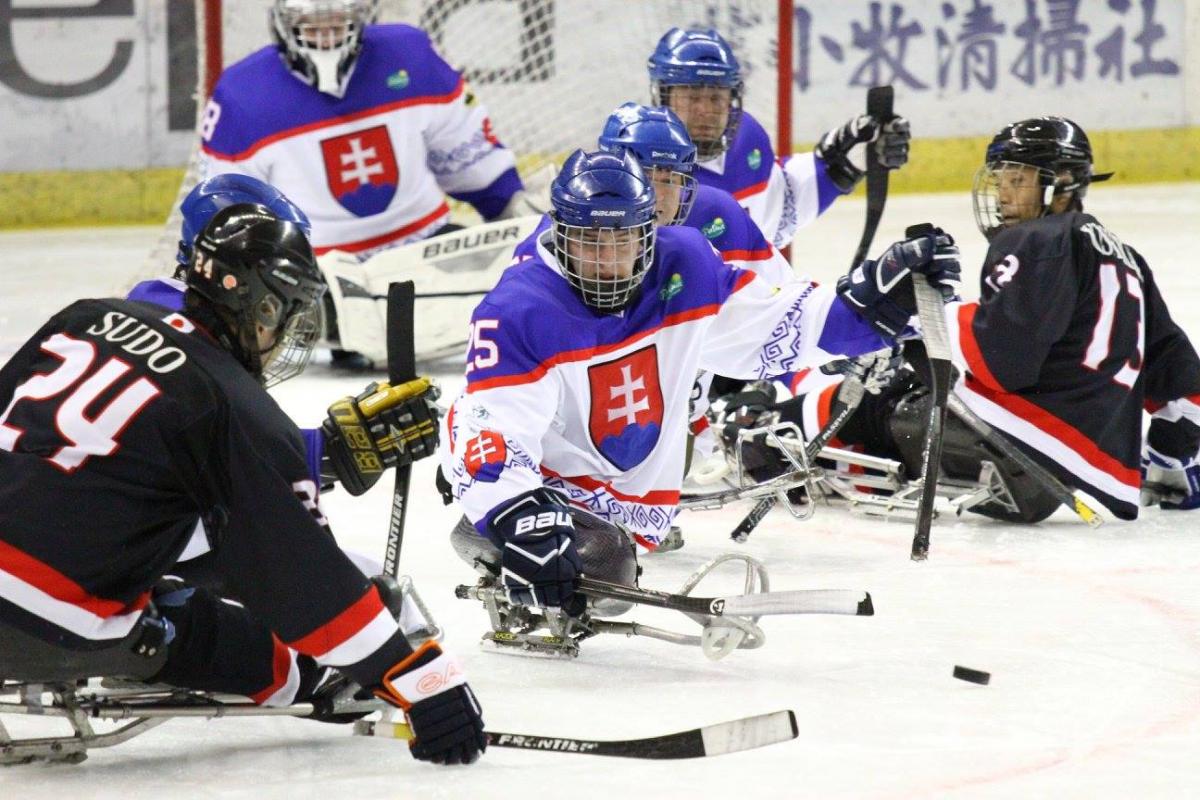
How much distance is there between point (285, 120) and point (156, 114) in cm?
272

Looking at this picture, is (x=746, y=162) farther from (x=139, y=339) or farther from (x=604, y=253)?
(x=139, y=339)

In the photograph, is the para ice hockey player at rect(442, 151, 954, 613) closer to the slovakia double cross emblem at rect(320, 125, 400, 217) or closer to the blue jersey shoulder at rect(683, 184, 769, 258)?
the blue jersey shoulder at rect(683, 184, 769, 258)

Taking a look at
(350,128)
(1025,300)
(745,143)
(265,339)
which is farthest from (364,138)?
(265,339)

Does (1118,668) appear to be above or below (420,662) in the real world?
below

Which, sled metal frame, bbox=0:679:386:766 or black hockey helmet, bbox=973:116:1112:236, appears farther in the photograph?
black hockey helmet, bbox=973:116:1112:236

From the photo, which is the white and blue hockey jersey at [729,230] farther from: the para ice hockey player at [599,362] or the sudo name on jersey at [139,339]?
the sudo name on jersey at [139,339]

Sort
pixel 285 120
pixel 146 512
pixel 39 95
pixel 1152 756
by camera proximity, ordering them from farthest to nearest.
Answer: pixel 39 95 → pixel 285 120 → pixel 1152 756 → pixel 146 512

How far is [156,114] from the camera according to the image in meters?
8.45

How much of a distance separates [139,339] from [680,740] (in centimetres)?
90

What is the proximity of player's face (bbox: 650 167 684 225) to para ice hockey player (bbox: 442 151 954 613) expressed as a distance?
430mm

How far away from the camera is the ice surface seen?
2.53 metres

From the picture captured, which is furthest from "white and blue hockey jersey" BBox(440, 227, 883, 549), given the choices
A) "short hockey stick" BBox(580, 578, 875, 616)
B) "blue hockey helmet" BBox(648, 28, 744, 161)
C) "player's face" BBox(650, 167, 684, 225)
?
"blue hockey helmet" BBox(648, 28, 744, 161)

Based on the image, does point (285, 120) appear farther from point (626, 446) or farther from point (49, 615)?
point (49, 615)

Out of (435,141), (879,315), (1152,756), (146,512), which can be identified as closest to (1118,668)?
(1152,756)
